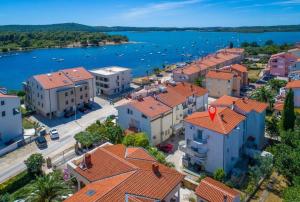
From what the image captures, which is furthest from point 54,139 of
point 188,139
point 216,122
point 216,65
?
point 216,65

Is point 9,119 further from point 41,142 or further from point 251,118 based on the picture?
point 251,118

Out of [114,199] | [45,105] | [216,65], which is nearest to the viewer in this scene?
[114,199]

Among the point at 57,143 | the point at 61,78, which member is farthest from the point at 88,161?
the point at 61,78

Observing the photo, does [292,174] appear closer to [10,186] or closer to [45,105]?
[10,186]

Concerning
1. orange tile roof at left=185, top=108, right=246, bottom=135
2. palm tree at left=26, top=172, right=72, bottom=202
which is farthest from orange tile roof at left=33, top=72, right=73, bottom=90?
palm tree at left=26, top=172, right=72, bottom=202

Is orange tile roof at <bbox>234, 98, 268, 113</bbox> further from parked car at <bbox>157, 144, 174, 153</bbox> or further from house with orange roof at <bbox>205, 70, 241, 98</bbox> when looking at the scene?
house with orange roof at <bbox>205, 70, 241, 98</bbox>

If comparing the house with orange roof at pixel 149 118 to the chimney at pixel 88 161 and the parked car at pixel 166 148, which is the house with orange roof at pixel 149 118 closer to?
the parked car at pixel 166 148
